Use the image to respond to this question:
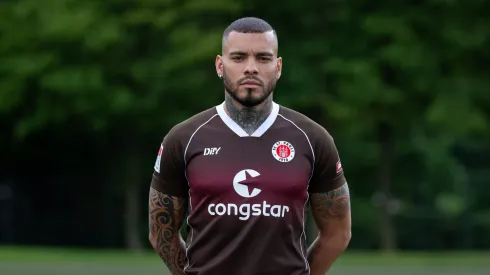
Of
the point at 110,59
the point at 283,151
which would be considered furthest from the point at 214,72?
the point at 283,151

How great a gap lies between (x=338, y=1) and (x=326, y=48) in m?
1.29

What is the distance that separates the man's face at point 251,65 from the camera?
5.45m

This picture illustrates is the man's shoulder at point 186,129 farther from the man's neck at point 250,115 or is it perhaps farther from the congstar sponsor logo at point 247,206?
the congstar sponsor logo at point 247,206

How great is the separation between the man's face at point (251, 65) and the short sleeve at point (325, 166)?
34 centimetres

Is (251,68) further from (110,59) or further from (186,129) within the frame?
(110,59)

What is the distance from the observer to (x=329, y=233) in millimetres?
6035

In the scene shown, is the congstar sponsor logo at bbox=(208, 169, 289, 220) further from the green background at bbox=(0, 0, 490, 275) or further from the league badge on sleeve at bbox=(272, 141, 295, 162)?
the green background at bbox=(0, 0, 490, 275)

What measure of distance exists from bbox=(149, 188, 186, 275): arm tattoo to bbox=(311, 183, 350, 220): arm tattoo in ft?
2.08

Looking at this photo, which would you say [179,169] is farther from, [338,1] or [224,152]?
[338,1]

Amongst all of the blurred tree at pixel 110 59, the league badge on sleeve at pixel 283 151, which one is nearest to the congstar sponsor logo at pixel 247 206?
the league badge on sleeve at pixel 283 151

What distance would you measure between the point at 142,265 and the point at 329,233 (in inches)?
649

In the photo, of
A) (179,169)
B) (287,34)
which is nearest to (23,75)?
(287,34)

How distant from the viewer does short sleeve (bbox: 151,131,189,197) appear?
5648 millimetres

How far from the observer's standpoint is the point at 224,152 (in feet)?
18.2
